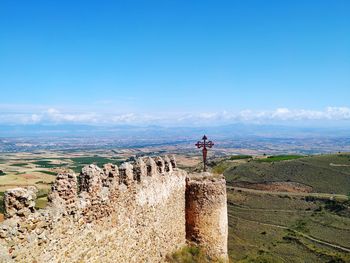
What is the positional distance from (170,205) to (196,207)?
5.12ft

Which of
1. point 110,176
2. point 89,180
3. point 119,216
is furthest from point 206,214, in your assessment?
point 89,180

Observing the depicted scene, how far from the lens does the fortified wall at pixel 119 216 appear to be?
21.9ft

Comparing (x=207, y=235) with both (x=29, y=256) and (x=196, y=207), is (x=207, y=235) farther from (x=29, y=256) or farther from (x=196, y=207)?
(x=29, y=256)

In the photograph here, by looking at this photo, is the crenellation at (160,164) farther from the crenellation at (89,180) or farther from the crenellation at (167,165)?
the crenellation at (89,180)

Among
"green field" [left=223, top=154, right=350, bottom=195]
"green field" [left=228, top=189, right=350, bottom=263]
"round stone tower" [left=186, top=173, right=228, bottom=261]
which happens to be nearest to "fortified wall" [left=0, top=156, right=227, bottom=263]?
"round stone tower" [left=186, top=173, right=228, bottom=261]

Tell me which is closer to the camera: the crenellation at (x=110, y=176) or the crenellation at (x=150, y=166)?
the crenellation at (x=110, y=176)

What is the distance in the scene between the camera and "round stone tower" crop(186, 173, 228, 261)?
14883 millimetres

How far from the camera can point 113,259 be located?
9672mm

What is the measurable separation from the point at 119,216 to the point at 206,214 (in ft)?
18.1

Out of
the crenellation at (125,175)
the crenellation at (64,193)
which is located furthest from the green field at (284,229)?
the crenellation at (64,193)

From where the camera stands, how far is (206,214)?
48.8ft

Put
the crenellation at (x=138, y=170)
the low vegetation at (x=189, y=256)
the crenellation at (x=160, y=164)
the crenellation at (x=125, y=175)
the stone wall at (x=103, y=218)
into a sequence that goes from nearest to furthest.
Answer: the stone wall at (x=103, y=218)
the crenellation at (x=125, y=175)
the crenellation at (x=138, y=170)
the crenellation at (x=160, y=164)
the low vegetation at (x=189, y=256)

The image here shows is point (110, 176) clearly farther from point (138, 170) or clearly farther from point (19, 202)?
point (19, 202)

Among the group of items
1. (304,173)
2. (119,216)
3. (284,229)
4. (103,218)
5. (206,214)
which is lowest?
(284,229)
